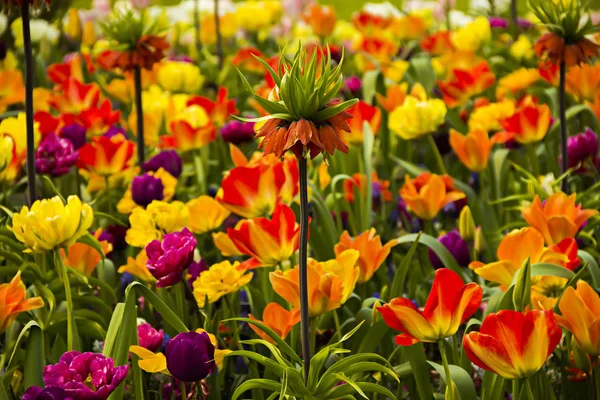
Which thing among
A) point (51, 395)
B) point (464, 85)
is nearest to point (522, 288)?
point (51, 395)

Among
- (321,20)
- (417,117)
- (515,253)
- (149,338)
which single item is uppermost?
(321,20)

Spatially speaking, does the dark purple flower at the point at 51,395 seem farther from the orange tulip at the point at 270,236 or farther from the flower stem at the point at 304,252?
the orange tulip at the point at 270,236

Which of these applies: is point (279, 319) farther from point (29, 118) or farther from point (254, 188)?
point (29, 118)

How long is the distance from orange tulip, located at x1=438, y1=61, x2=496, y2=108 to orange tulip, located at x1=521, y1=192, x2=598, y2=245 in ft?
4.07

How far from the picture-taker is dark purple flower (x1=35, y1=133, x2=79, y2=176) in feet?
6.13

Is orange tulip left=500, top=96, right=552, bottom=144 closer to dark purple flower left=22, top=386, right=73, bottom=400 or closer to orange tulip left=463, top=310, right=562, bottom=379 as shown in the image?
orange tulip left=463, top=310, right=562, bottom=379

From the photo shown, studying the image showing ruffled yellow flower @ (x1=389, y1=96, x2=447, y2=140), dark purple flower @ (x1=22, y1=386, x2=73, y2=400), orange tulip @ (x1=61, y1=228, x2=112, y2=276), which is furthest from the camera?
ruffled yellow flower @ (x1=389, y1=96, x2=447, y2=140)

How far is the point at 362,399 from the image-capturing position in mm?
1442

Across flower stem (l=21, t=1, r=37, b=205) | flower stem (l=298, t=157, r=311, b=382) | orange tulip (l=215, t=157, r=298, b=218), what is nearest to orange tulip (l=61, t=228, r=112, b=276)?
flower stem (l=21, t=1, r=37, b=205)

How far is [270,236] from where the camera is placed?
1.44 m

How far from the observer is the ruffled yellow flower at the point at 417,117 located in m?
2.21

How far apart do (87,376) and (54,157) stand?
33.8 inches

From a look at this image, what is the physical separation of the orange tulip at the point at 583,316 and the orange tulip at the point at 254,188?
641 millimetres

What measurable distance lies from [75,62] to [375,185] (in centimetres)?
143
